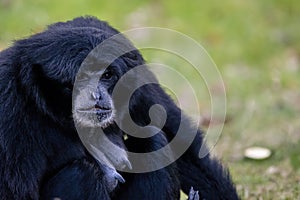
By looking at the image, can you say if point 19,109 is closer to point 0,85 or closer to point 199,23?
point 0,85

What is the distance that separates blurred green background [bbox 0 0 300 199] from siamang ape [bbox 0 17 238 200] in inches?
265

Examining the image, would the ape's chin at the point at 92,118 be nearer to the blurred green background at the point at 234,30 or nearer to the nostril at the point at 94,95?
the nostril at the point at 94,95

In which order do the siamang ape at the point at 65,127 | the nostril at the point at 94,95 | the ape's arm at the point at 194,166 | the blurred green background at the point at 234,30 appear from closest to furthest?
the siamang ape at the point at 65,127
the nostril at the point at 94,95
the ape's arm at the point at 194,166
the blurred green background at the point at 234,30

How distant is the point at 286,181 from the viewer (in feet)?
34.2

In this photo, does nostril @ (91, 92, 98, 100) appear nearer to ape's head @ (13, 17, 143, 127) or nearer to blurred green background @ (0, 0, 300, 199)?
ape's head @ (13, 17, 143, 127)

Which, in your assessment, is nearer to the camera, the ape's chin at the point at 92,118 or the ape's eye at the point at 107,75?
the ape's chin at the point at 92,118

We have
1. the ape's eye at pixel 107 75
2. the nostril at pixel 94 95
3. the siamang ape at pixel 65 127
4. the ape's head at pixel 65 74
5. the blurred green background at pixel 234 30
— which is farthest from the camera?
the blurred green background at pixel 234 30

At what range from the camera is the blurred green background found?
16500 millimetres

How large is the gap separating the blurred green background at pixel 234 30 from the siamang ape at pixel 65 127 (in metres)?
6.72

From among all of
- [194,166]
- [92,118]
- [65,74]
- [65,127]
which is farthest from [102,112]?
[194,166]

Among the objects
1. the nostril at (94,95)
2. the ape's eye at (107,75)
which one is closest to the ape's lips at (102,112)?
the nostril at (94,95)

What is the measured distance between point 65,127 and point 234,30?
41.4ft

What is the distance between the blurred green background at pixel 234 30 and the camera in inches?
650

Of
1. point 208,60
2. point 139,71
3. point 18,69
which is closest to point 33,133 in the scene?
point 18,69
